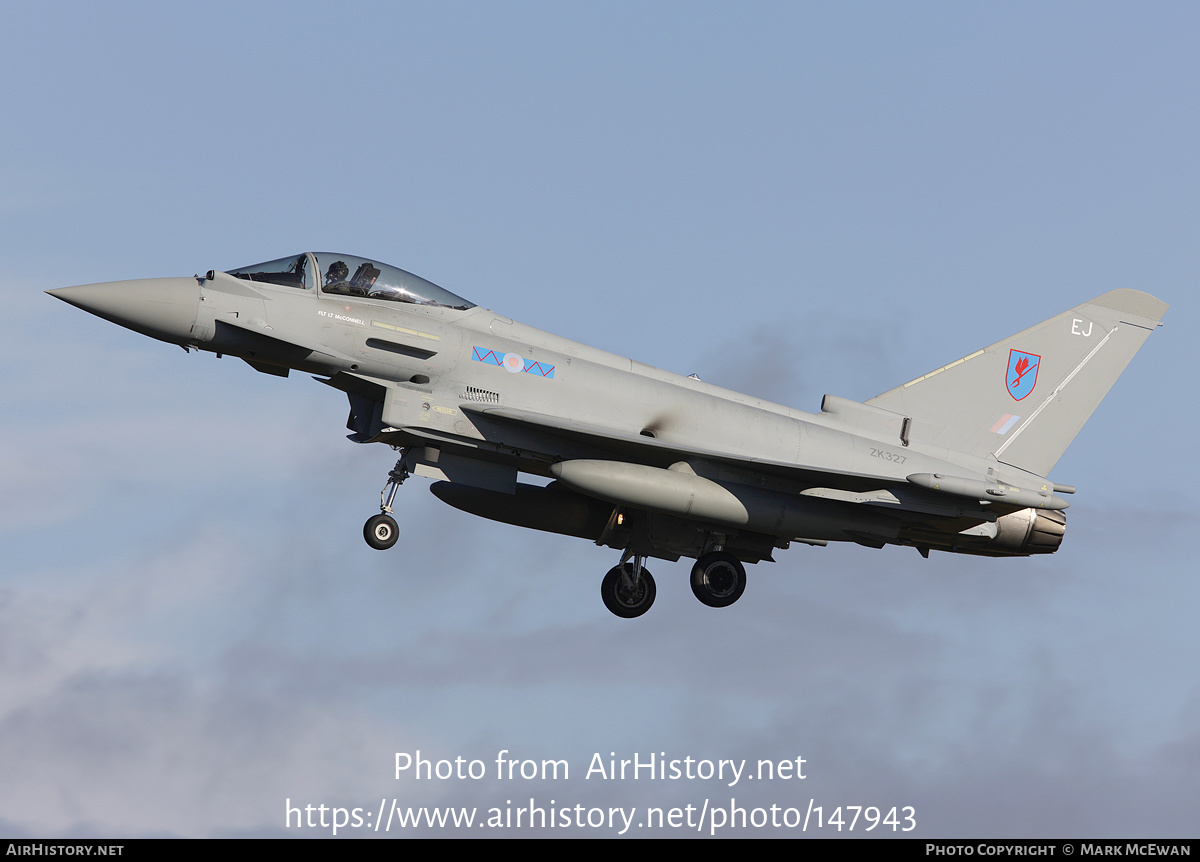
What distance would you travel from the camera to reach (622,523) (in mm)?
20875

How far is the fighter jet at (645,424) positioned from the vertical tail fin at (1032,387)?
3 cm

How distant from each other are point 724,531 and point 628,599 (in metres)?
2.29

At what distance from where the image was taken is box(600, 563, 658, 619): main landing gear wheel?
2127cm

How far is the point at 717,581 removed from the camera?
20.5 metres

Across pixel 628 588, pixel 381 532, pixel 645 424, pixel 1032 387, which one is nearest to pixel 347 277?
pixel 381 532

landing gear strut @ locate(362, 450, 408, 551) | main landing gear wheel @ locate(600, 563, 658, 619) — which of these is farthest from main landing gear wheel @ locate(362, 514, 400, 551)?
main landing gear wheel @ locate(600, 563, 658, 619)

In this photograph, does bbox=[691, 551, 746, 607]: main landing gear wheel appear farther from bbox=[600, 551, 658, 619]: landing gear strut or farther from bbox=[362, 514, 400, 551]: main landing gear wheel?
bbox=[362, 514, 400, 551]: main landing gear wheel

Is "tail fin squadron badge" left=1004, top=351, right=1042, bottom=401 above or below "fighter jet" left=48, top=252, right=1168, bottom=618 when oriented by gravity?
above

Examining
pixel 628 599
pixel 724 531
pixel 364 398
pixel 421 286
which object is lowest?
pixel 628 599

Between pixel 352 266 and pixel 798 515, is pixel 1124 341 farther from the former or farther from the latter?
pixel 352 266

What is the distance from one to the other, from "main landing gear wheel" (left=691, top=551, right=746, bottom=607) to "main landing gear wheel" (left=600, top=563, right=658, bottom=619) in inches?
41.4

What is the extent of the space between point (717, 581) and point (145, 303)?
350 inches

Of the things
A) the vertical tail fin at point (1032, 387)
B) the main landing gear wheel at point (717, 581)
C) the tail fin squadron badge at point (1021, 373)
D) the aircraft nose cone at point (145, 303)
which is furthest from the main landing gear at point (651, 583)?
the aircraft nose cone at point (145, 303)

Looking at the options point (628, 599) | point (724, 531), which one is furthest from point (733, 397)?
point (628, 599)
